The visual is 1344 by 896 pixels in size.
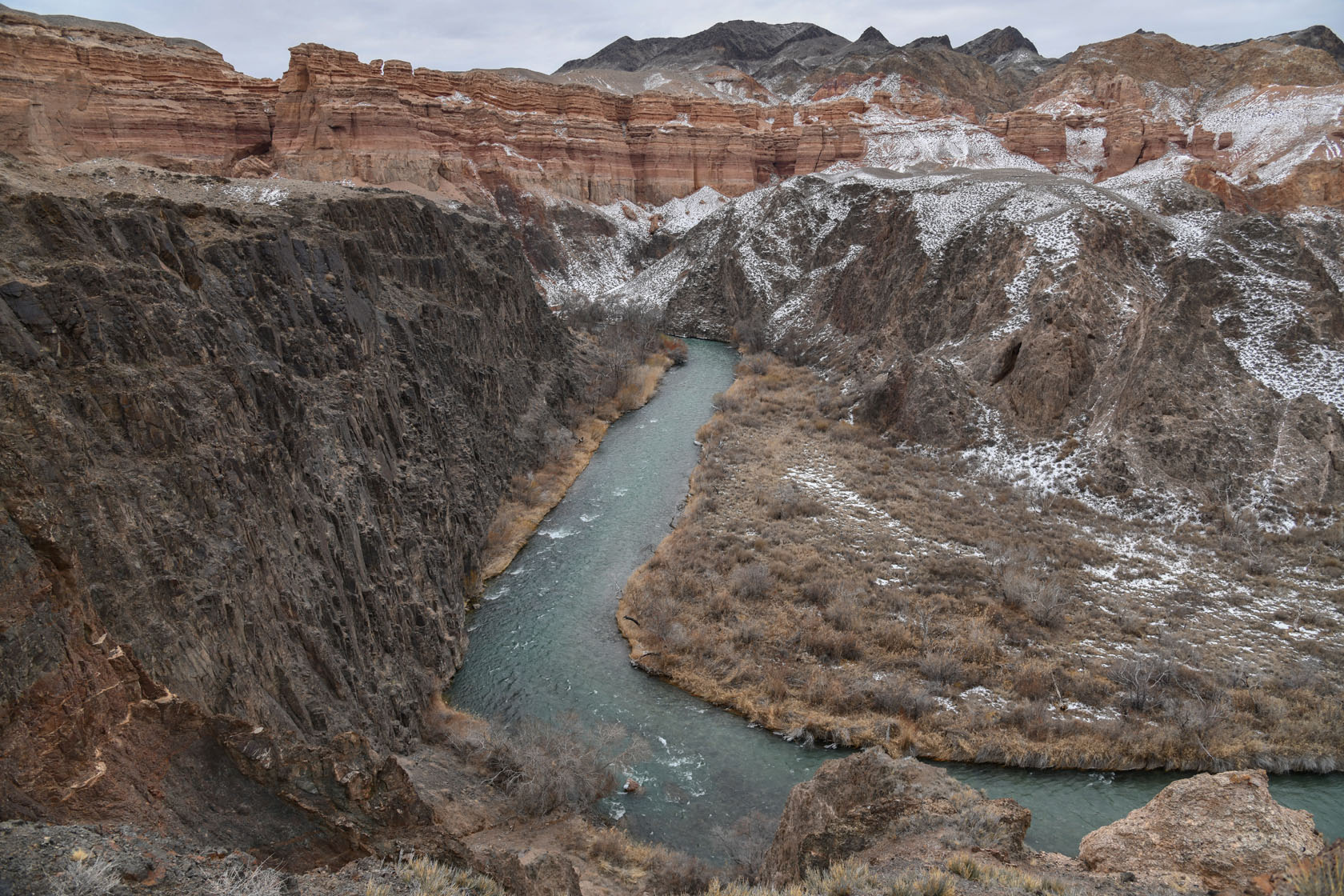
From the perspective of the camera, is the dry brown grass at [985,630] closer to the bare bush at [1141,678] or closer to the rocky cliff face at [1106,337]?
the bare bush at [1141,678]

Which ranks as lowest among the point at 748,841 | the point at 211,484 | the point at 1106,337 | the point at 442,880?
the point at 748,841

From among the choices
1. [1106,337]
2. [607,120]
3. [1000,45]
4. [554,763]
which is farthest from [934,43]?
[554,763]

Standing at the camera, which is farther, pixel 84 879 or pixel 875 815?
pixel 875 815

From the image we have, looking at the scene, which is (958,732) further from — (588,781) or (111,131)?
(111,131)

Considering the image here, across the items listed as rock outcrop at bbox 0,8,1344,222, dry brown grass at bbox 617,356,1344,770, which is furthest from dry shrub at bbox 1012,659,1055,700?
rock outcrop at bbox 0,8,1344,222

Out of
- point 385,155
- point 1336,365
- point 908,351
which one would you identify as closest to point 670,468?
point 908,351

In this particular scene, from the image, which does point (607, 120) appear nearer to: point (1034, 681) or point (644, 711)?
point (644, 711)
